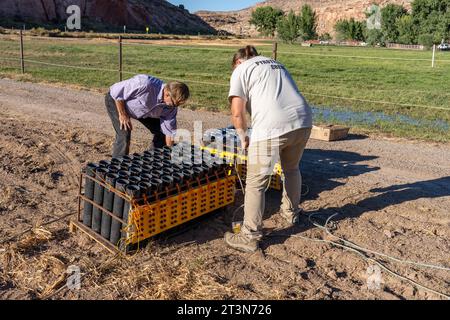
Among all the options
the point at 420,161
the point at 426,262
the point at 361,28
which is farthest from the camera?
the point at 361,28

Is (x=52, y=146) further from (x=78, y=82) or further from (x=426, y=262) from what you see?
(x=78, y=82)

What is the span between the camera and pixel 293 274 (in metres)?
4.09

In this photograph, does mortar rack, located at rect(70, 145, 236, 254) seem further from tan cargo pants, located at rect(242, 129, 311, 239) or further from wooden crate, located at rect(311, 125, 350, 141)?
wooden crate, located at rect(311, 125, 350, 141)

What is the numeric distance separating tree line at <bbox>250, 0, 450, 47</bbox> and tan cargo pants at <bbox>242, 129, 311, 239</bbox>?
8320cm

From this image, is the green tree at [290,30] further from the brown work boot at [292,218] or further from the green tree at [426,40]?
the brown work boot at [292,218]

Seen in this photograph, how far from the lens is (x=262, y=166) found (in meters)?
4.30

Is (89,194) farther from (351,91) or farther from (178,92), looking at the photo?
(351,91)

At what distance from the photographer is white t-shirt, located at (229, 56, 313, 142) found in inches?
165

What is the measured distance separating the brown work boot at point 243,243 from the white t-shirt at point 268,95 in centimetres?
94

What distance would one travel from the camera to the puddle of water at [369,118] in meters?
10.4

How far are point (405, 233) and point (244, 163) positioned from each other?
1.93 meters

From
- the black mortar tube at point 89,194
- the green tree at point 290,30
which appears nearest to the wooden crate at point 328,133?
the black mortar tube at point 89,194

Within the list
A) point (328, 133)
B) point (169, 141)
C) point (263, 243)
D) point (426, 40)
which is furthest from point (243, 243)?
point (426, 40)
